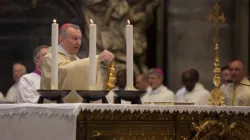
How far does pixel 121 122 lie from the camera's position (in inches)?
283

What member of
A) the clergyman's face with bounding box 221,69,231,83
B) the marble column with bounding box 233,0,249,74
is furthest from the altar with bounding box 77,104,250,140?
the marble column with bounding box 233,0,249,74

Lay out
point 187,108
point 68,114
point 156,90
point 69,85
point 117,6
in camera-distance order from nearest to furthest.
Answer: point 68,114
point 187,108
point 69,85
point 156,90
point 117,6

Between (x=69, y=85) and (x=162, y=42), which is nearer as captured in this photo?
(x=69, y=85)

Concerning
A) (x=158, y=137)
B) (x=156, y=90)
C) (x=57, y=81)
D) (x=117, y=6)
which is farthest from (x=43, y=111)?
(x=117, y=6)

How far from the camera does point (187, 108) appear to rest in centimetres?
747

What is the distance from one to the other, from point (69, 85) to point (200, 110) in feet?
4.16

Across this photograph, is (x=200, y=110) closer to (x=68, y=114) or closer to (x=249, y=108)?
(x=249, y=108)

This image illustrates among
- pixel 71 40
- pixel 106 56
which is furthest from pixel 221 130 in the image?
pixel 71 40

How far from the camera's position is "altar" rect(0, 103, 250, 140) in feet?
23.1

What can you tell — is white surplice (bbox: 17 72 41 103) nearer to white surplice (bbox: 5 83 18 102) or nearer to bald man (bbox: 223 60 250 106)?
bald man (bbox: 223 60 250 106)

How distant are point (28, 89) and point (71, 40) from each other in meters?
1.52

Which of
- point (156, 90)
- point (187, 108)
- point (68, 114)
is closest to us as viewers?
point (68, 114)

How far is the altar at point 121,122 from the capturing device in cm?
703

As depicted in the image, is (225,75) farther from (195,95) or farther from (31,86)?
(31,86)
